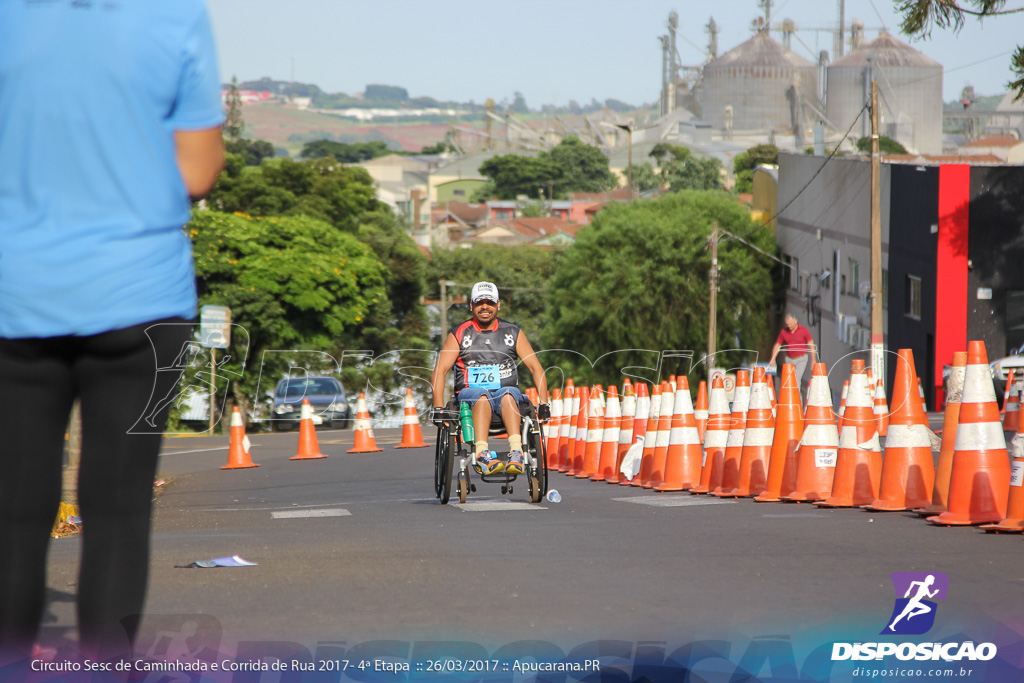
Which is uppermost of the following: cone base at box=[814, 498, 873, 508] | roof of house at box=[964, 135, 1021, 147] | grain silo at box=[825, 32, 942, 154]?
grain silo at box=[825, 32, 942, 154]

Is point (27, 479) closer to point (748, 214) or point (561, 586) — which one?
point (561, 586)

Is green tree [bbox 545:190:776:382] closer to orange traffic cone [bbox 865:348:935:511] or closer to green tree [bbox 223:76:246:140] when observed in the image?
orange traffic cone [bbox 865:348:935:511]

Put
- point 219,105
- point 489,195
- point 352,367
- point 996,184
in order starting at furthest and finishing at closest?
point 489,195 < point 352,367 < point 996,184 < point 219,105

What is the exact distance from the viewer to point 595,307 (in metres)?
58.6

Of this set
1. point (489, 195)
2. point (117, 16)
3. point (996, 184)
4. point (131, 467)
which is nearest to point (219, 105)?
point (117, 16)

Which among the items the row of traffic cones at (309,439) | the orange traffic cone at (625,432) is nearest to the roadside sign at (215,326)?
the row of traffic cones at (309,439)

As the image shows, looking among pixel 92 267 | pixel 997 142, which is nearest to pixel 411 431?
pixel 92 267

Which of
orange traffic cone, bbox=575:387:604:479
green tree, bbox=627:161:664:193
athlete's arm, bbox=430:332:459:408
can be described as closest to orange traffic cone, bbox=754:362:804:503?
athlete's arm, bbox=430:332:459:408

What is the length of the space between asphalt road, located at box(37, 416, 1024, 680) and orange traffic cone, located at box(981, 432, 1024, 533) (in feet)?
0.44

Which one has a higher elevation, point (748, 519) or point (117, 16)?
point (117, 16)

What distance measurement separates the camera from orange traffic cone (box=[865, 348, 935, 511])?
30.0 feet

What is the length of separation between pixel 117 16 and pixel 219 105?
1.11 ft

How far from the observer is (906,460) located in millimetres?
9164

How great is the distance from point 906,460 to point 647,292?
4968 cm
